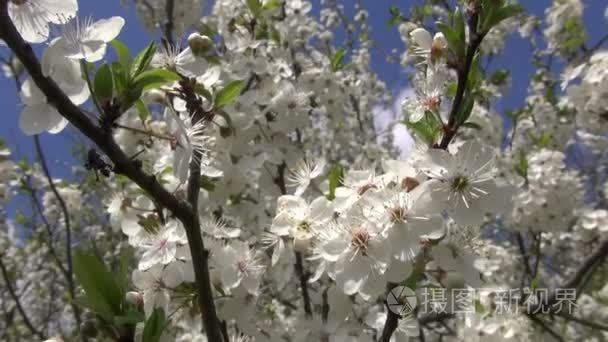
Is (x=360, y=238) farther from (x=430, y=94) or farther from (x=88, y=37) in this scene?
(x=88, y=37)

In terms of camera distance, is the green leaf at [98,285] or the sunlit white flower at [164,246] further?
the sunlit white flower at [164,246]

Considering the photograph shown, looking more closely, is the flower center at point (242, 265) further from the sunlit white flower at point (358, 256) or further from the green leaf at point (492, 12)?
the green leaf at point (492, 12)

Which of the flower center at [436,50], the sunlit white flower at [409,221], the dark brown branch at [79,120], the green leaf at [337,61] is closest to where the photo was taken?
the dark brown branch at [79,120]

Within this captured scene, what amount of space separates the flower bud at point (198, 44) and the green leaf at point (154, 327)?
831 mm

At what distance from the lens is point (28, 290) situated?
7.05 meters

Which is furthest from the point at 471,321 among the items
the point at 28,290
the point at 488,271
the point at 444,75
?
the point at 28,290

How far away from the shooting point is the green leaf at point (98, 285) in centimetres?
127

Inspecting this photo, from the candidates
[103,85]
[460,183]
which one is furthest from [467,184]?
[103,85]

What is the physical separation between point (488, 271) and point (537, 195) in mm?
990

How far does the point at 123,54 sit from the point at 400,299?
888mm

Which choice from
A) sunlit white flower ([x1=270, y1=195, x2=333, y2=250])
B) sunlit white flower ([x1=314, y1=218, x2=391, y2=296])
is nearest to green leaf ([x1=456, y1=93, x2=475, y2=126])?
sunlit white flower ([x1=314, y1=218, x2=391, y2=296])

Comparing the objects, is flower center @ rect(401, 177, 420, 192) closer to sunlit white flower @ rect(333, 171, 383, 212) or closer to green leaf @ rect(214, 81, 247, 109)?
sunlit white flower @ rect(333, 171, 383, 212)

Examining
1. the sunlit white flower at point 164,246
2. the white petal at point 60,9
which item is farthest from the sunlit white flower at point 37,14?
the sunlit white flower at point 164,246

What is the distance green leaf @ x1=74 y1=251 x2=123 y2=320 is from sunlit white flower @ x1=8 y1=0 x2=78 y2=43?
1.49 feet
